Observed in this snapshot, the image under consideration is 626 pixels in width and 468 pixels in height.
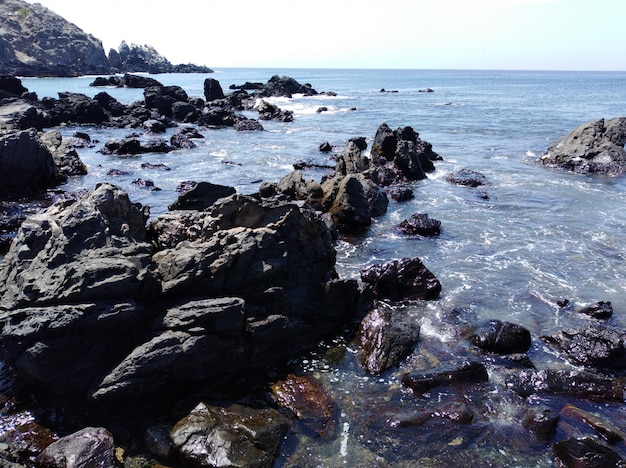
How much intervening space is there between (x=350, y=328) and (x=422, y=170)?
24.6 m

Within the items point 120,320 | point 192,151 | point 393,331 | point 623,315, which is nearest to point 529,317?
point 623,315

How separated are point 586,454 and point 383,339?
565 centimetres

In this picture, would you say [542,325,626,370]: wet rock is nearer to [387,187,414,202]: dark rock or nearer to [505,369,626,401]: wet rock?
[505,369,626,401]: wet rock

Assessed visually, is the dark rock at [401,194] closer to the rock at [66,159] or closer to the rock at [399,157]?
the rock at [399,157]

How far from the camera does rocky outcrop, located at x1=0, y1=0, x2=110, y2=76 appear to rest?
527 ft

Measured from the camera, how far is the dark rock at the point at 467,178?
111 feet

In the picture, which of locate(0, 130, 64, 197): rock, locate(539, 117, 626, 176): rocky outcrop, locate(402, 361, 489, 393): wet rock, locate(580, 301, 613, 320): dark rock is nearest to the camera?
locate(402, 361, 489, 393): wet rock

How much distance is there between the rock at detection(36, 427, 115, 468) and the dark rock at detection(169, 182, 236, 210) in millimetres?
11565

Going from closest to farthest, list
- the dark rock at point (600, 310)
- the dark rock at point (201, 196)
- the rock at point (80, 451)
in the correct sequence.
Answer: the rock at point (80, 451), the dark rock at point (600, 310), the dark rock at point (201, 196)

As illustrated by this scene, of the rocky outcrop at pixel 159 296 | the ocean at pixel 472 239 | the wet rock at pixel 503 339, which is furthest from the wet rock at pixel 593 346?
the rocky outcrop at pixel 159 296

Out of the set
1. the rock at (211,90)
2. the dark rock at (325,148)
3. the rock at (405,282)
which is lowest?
the rock at (405,282)

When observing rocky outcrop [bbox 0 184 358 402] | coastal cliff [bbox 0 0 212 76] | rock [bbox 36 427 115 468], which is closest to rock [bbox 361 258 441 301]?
rocky outcrop [bbox 0 184 358 402]

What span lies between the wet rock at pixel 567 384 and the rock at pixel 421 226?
38.7ft

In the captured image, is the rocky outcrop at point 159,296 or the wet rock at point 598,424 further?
the rocky outcrop at point 159,296
